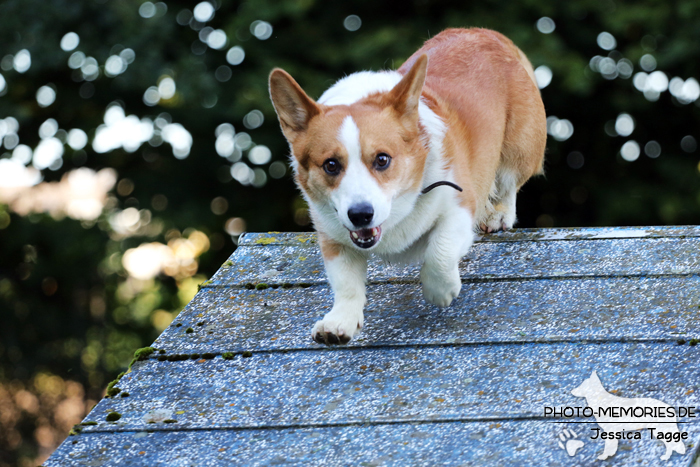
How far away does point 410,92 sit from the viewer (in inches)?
115

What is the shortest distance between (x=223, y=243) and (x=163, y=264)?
88 cm

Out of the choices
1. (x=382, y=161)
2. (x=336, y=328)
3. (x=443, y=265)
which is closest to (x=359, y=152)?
(x=382, y=161)

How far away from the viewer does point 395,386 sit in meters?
2.45

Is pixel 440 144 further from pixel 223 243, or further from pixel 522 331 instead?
pixel 223 243

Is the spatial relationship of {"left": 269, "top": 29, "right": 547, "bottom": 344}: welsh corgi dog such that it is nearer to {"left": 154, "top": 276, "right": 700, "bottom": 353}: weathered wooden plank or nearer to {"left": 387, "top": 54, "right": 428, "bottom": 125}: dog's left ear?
{"left": 387, "top": 54, "right": 428, "bottom": 125}: dog's left ear

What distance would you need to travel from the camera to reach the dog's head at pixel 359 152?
2.72 meters

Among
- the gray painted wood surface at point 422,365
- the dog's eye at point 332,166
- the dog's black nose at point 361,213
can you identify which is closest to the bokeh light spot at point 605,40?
the gray painted wood surface at point 422,365

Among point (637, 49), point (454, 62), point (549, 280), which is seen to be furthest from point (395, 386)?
point (637, 49)

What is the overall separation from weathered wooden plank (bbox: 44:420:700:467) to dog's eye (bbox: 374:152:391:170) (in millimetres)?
969

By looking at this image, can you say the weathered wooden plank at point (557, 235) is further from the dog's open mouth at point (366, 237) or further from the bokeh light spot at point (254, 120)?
the bokeh light spot at point (254, 120)

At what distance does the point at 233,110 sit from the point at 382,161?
12.3 ft

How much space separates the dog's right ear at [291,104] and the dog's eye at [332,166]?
0.82ft

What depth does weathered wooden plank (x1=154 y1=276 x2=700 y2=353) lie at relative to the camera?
265 cm

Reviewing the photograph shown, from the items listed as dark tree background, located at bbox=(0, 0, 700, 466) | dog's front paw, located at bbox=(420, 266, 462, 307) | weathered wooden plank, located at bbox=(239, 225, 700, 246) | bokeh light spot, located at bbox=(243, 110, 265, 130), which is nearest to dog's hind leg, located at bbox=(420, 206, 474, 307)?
dog's front paw, located at bbox=(420, 266, 462, 307)
